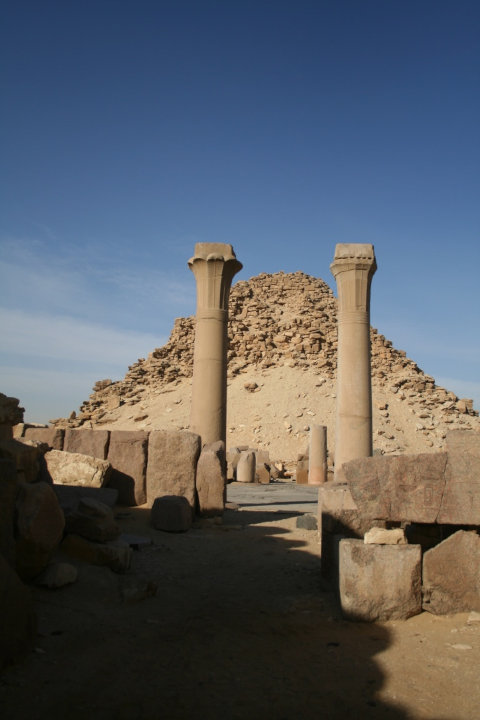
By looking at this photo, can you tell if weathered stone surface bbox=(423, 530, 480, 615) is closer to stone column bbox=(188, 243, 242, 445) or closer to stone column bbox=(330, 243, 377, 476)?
stone column bbox=(330, 243, 377, 476)

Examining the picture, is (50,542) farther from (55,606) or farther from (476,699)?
(476,699)

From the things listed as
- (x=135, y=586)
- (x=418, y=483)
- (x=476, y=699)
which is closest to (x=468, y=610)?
(x=418, y=483)

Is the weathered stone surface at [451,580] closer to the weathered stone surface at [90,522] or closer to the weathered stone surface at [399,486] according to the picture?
the weathered stone surface at [399,486]

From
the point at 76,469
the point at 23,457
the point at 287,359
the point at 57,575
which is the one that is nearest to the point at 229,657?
the point at 57,575

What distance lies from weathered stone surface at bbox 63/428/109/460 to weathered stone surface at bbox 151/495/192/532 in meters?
1.81

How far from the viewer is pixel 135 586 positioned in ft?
17.5

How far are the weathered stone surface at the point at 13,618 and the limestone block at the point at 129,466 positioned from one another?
19.5 ft

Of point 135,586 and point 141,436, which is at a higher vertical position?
point 141,436

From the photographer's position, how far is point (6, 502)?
4281 millimetres

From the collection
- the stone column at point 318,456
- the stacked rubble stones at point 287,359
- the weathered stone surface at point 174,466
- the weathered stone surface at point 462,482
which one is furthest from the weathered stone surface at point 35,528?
the stacked rubble stones at point 287,359

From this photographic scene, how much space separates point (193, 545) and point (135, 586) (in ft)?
8.77

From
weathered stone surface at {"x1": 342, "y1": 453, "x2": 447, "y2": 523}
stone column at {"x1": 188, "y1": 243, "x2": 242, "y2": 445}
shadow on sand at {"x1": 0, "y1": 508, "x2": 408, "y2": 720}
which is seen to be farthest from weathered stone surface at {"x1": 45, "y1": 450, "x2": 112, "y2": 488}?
weathered stone surface at {"x1": 342, "y1": 453, "x2": 447, "y2": 523}

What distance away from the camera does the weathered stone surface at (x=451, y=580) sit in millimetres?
4715

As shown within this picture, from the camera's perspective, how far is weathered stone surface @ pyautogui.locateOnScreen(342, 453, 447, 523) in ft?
16.5
